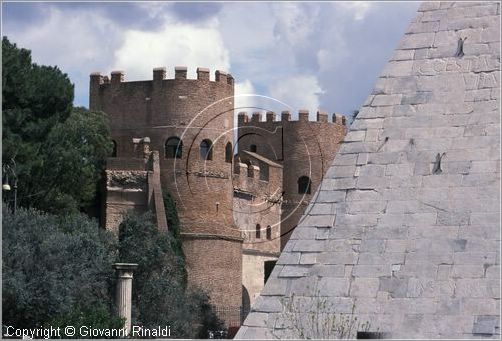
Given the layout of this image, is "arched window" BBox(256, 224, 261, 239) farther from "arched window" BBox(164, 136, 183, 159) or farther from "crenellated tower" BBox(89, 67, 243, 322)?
"arched window" BBox(164, 136, 183, 159)

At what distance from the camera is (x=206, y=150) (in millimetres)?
43156

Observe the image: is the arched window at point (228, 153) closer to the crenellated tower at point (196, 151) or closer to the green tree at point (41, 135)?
the crenellated tower at point (196, 151)

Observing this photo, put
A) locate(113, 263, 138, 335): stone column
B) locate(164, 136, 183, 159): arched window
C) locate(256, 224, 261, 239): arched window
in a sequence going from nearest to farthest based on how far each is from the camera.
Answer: locate(113, 263, 138, 335): stone column
locate(164, 136, 183, 159): arched window
locate(256, 224, 261, 239): arched window

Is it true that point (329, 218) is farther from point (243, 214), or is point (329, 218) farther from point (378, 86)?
point (243, 214)

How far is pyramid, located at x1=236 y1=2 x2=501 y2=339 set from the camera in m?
10.6

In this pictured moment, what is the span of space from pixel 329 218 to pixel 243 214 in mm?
34693

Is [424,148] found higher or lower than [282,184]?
lower

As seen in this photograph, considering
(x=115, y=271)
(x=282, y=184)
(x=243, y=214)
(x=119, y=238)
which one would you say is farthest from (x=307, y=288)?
(x=282, y=184)

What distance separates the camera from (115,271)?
30.5 metres

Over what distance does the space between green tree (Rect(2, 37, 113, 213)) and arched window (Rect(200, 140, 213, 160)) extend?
528cm

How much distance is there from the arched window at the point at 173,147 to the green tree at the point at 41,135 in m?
4.84

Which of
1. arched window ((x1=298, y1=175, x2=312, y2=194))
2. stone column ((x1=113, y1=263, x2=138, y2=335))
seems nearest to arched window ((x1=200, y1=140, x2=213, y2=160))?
arched window ((x1=298, y1=175, x2=312, y2=194))

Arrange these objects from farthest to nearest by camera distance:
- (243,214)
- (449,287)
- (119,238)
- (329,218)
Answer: (243,214)
(119,238)
(329,218)
(449,287)

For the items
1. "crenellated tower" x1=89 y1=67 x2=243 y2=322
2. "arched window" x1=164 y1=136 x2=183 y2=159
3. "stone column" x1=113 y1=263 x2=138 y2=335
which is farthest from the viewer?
"arched window" x1=164 y1=136 x2=183 y2=159
